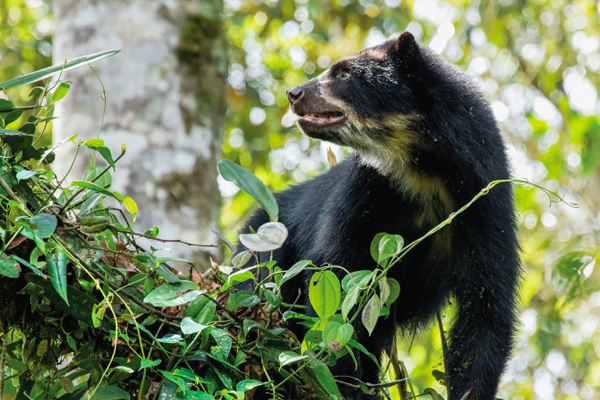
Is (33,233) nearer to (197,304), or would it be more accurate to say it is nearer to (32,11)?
(197,304)

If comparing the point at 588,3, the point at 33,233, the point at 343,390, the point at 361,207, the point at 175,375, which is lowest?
the point at 588,3

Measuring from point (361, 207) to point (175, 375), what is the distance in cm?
164

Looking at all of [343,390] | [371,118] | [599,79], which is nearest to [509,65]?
[599,79]

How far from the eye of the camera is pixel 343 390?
9.86ft

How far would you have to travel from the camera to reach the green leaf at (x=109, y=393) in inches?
76.0

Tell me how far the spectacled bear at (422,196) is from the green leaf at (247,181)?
104 centimetres

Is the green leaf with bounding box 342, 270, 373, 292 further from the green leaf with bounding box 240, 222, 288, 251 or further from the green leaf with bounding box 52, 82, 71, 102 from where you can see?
the green leaf with bounding box 52, 82, 71, 102

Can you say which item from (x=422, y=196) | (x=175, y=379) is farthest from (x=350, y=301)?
(x=422, y=196)

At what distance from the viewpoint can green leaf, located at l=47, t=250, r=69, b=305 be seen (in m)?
1.86

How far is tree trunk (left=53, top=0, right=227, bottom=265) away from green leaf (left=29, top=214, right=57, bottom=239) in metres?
1.85

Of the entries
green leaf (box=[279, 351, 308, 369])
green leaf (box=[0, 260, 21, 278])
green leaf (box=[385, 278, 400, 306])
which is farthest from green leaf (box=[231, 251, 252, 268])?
green leaf (box=[0, 260, 21, 278])

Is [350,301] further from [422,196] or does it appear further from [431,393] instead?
[422,196]

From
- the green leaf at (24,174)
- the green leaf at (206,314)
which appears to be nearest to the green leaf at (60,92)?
the green leaf at (24,174)

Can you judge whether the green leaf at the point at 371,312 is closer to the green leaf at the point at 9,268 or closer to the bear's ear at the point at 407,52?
the green leaf at the point at 9,268
